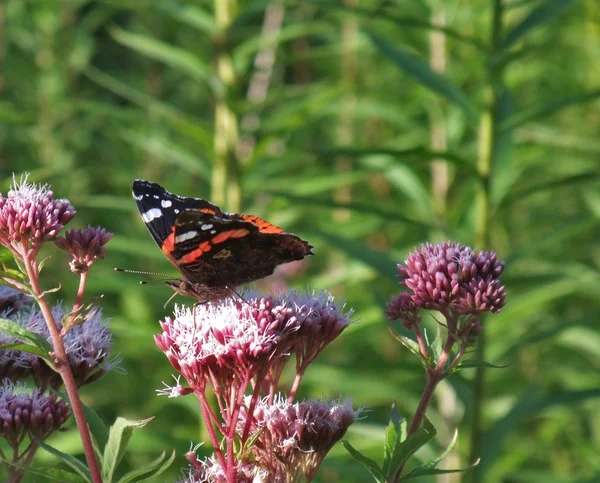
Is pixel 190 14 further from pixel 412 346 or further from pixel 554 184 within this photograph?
pixel 412 346

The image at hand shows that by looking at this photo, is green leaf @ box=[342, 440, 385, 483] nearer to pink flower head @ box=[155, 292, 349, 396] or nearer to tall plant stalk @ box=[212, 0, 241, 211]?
pink flower head @ box=[155, 292, 349, 396]

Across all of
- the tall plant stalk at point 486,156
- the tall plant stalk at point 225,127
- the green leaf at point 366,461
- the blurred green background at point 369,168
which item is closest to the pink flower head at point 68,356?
the green leaf at point 366,461

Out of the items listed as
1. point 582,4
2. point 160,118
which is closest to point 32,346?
point 160,118

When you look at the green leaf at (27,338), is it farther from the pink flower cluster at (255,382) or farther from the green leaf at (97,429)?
the pink flower cluster at (255,382)

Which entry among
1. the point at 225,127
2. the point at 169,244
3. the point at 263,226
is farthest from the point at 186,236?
the point at 225,127

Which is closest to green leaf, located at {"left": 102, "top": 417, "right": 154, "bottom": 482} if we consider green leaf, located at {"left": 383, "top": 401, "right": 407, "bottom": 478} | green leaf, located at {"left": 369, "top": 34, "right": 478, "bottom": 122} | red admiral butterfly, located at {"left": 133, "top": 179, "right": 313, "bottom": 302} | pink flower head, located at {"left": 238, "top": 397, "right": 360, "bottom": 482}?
pink flower head, located at {"left": 238, "top": 397, "right": 360, "bottom": 482}

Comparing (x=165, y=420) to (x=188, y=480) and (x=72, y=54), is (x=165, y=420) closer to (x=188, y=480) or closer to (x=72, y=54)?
(x=72, y=54)

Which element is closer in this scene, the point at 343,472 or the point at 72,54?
the point at 343,472
